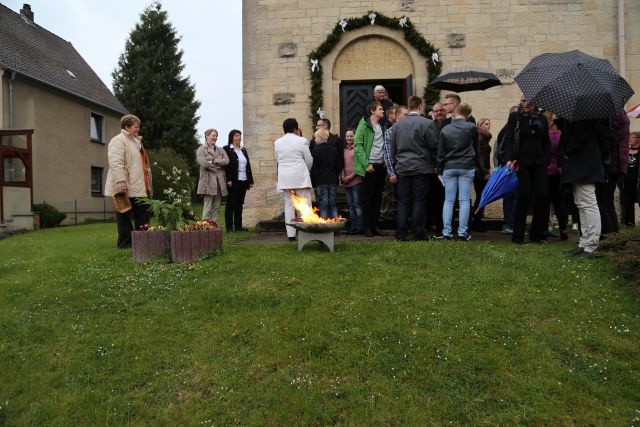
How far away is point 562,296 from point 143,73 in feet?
127

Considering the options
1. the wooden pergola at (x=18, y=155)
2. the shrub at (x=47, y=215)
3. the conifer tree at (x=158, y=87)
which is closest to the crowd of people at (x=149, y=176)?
the wooden pergola at (x=18, y=155)

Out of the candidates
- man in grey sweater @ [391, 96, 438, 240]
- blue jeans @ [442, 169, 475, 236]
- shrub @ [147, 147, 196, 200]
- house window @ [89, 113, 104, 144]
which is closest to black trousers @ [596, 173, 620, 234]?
blue jeans @ [442, 169, 475, 236]

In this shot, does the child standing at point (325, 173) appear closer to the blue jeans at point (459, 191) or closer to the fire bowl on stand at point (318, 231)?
the fire bowl on stand at point (318, 231)

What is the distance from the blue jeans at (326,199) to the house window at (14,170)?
577 inches

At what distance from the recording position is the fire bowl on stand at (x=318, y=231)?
645 cm

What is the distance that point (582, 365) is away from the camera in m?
3.86

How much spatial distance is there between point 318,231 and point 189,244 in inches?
67.2

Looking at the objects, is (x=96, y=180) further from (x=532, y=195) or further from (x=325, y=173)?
(x=532, y=195)

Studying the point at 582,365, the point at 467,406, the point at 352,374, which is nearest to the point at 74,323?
the point at 352,374

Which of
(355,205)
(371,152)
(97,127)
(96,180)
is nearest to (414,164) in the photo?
(371,152)

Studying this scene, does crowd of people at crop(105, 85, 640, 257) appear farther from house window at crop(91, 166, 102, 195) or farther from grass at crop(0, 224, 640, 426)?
house window at crop(91, 166, 102, 195)

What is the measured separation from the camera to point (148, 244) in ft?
22.5

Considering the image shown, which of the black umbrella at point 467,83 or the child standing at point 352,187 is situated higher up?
the black umbrella at point 467,83

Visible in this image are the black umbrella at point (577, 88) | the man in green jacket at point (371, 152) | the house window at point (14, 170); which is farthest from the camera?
the house window at point (14, 170)
